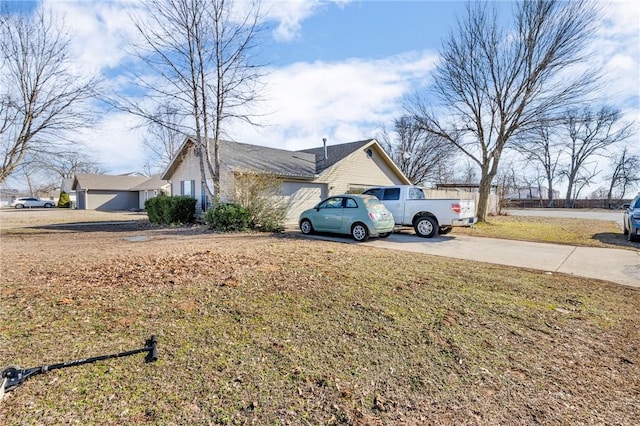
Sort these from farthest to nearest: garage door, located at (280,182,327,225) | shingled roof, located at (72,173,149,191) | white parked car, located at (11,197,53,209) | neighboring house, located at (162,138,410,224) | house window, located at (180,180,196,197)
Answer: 1. white parked car, located at (11,197,53,209)
2. shingled roof, located at (72,173,149,191)
3. house window, located at (180,180,196,197)
4. garage door, located at (280,182,327,225)
5. neighboring house, located at (162,138,410,224)

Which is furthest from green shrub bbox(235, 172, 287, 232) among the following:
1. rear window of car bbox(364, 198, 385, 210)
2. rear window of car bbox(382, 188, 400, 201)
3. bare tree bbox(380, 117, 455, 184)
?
bare tree bbox(380, 117, 455, 184)

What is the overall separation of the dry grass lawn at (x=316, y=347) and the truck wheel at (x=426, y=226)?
17.4ft

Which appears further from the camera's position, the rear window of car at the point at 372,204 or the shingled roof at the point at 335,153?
the shingled roof at the point at 335,153

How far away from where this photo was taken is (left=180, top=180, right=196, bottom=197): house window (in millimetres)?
16977

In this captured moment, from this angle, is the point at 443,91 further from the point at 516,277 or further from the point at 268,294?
the point at 268,294

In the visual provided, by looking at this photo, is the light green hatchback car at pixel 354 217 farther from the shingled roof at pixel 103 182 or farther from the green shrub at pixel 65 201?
the green shrub at pixel 65 201

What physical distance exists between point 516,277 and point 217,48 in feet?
44.2

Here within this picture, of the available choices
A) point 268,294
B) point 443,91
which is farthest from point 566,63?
point 268,294

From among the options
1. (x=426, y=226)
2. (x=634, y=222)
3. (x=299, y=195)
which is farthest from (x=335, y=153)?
(x=634, y=222)

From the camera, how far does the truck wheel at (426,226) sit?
10664 millimetres

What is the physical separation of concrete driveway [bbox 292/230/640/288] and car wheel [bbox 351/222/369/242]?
22 centimetres

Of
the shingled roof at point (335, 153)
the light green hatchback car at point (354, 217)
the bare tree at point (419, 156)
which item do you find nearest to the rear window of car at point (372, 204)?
the light green hatchback car at point (354, 217)

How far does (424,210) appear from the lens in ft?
35.4

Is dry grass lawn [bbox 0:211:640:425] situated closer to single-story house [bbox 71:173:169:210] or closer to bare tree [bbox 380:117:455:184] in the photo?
bare tree [bbox 380:117:455:184]
